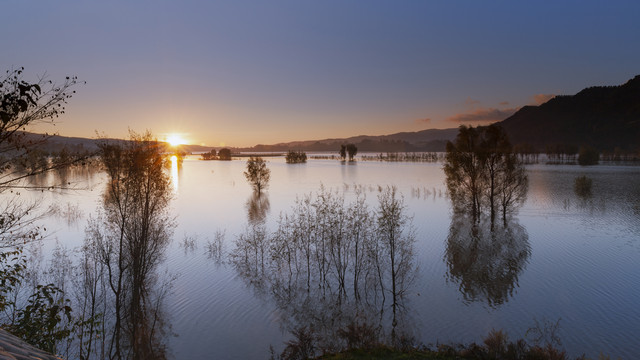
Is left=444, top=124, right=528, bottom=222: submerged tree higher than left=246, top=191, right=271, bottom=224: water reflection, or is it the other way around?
left=444, top=124, right=528, bottom=222: submerged tree

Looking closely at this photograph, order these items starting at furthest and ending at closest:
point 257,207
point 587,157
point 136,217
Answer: point 587,157 < point 257,207 < point 136,217

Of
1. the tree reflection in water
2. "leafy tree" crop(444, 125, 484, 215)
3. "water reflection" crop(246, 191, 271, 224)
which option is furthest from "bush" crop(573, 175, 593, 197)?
"water reflection" crop(246, 191, 271, 224)

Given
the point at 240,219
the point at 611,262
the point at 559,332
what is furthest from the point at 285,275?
the point at 611,262

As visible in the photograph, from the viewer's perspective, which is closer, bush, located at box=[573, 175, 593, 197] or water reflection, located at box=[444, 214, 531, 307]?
water reflection, located at box=[444, 214, 531, 307]

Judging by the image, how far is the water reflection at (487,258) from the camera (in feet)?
101

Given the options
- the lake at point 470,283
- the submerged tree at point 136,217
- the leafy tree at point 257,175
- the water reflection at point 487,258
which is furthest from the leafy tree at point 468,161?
the leafy tree at point 257,175

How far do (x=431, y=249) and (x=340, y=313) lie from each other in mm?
20168

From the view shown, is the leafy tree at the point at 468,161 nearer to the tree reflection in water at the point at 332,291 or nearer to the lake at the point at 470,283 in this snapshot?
the lake at the point at 470,283

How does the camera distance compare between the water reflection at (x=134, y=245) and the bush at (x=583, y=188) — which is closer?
the water reflection at (x=134, y=245)

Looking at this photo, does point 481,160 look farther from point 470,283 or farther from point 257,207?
point 257,207

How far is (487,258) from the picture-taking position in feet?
126

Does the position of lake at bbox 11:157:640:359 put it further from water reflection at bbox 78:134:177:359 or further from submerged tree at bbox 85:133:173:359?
submerged tree at bbox 85:133:173:359

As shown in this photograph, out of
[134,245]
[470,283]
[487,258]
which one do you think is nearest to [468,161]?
[487,258]

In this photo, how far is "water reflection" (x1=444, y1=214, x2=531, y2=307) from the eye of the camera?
30.9m
